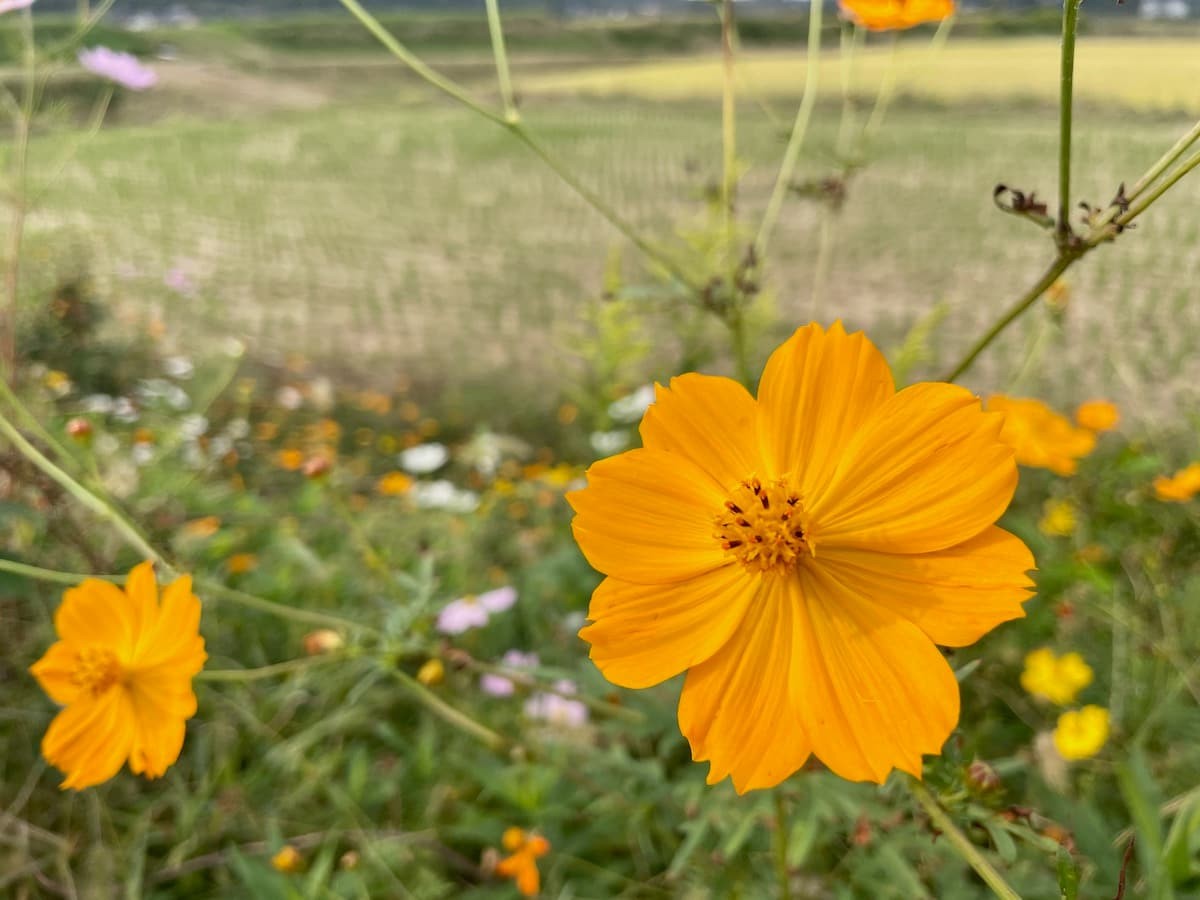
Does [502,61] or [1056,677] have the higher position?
[502,61]

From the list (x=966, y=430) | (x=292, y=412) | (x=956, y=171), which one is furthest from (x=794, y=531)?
(x=956, y=171)

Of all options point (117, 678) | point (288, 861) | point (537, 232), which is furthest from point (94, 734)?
point (537, 232)

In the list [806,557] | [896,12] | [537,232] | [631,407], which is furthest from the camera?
[537,232]

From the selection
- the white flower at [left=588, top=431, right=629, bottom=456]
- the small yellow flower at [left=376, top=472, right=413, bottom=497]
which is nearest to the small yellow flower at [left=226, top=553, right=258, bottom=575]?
the small yellow flower at [left=376, top=472, right=413, bottom=497]

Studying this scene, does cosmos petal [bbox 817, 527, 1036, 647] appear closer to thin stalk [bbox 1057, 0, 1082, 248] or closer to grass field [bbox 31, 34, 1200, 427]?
thin stalk [bbox 1057, 0, 1082, 248]

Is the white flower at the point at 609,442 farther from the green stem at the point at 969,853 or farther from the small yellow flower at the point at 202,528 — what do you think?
the green stem at the point at 969,853

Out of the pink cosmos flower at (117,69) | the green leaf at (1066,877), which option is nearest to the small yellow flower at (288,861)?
the green leaf at (1066,877)

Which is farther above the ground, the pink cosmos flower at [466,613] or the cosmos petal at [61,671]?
the cosmos petal at [61,671]

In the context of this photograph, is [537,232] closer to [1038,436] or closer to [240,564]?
[240,564]

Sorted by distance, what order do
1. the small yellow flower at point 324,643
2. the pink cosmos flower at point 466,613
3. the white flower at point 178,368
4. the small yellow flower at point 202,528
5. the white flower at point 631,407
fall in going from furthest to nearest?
1. the white flower at point 178,368
2. the white flower at point 631,407
3. the small yellow flower at point 202,528
4. the pink cosmos flower at point 466,613
5. the small yellow flower at point 324,643
